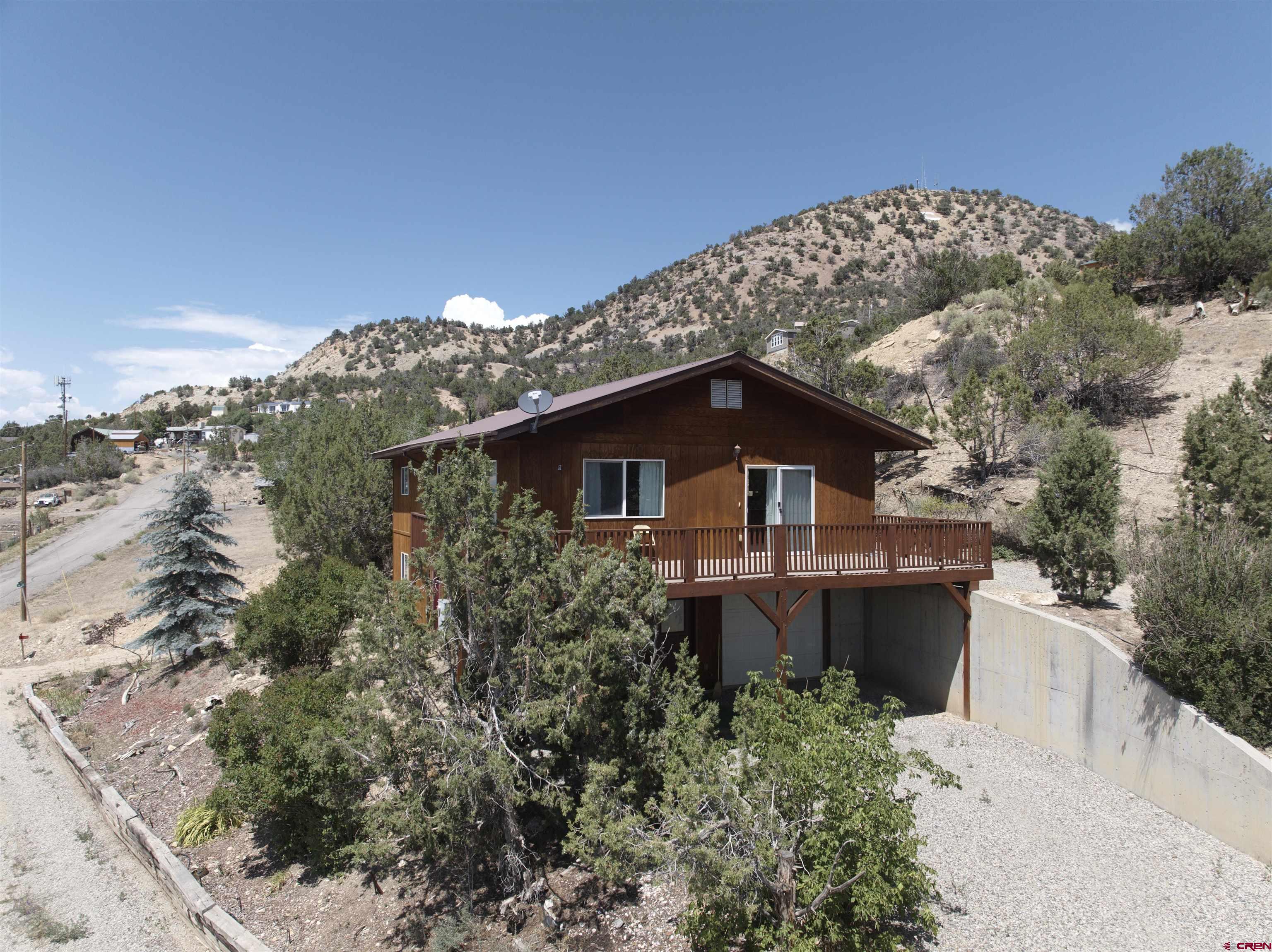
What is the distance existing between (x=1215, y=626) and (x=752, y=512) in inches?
276

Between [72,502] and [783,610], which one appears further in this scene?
[72,502]

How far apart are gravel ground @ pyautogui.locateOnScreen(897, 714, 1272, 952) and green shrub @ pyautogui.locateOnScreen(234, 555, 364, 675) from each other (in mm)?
Result: 10681

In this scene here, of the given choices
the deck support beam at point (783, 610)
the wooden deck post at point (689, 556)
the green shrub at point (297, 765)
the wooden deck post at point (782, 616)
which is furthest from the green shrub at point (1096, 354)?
the green shrub at point (297, 765)

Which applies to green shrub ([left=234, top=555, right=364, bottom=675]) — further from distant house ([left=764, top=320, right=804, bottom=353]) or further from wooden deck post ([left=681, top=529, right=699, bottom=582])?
distant house ([left=764, top=320, right=804, bottom=353])

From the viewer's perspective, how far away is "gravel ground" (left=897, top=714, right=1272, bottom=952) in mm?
6773

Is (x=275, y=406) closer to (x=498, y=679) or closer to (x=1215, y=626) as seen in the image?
(x=498, y=679)

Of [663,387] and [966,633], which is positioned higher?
[663,387]

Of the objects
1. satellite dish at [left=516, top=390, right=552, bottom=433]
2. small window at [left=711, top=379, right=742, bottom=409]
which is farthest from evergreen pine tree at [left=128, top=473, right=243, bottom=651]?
small window at [left=711, top=379, right=742, bottom=409]

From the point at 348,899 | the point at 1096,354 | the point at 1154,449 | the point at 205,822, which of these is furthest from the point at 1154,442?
the point at 205,822

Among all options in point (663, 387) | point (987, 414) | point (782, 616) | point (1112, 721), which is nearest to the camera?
point (1112, 721)

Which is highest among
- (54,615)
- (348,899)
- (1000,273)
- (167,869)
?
(1000,273)

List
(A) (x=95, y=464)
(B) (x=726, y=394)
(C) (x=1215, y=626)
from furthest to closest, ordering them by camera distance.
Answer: (A) (x=95, y=464) < (B) (x=726, y=394) < (C) (x=1215, y=626)

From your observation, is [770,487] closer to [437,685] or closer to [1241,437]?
[437,685]

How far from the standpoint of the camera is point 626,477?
39.9ft
